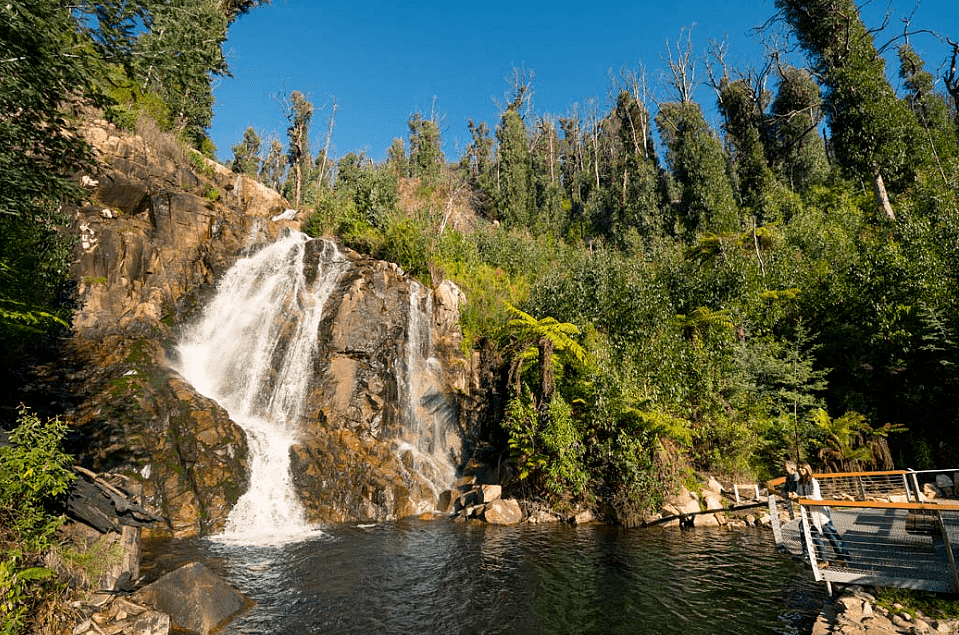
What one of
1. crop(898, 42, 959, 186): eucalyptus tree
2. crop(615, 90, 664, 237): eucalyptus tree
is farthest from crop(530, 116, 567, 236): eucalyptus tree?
crop(898, 42, 959, 186): eucalyptus tree

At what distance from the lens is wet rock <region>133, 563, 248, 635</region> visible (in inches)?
308

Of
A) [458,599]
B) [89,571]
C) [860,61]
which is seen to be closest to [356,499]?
[458,599]

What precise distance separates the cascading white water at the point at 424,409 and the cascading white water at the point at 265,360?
4832mm

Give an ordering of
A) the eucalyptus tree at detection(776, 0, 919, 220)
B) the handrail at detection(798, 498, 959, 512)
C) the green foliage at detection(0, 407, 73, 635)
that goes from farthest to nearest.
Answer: the eucalyptus tree at detection(776, 0, 919, 220) < the handrail at detection(798, 498, 959, 512) < the green foliage at detection(0, 407, 73, 635)

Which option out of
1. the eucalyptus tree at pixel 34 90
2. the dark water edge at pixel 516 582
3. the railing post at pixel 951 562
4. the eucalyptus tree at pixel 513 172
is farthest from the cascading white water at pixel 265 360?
the eucalyptus tree at pixel 513 172

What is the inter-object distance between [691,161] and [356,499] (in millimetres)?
40195

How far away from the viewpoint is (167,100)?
34688 millimetres

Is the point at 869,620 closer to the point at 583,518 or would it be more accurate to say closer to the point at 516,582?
the point at 516,582

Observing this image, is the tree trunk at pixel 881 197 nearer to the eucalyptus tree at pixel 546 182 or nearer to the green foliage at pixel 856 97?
the green foliage at pixel 856 97

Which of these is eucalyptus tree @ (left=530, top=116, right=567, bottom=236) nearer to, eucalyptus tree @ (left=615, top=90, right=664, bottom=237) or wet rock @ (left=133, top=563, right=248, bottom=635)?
eucalyptus tree @ (left=615, top=90, right=664, bottom=237)

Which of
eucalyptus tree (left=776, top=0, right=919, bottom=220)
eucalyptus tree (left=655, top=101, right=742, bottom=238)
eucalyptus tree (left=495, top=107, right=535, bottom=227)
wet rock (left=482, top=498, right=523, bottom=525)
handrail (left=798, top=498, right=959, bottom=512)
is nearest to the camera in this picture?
handrail (left=798, top=498, right=959, bottom=512)

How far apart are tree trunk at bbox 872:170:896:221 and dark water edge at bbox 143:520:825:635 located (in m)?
23.8

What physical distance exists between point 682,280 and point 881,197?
1447 cm

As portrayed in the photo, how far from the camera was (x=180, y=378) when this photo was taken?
1873 centimetres
